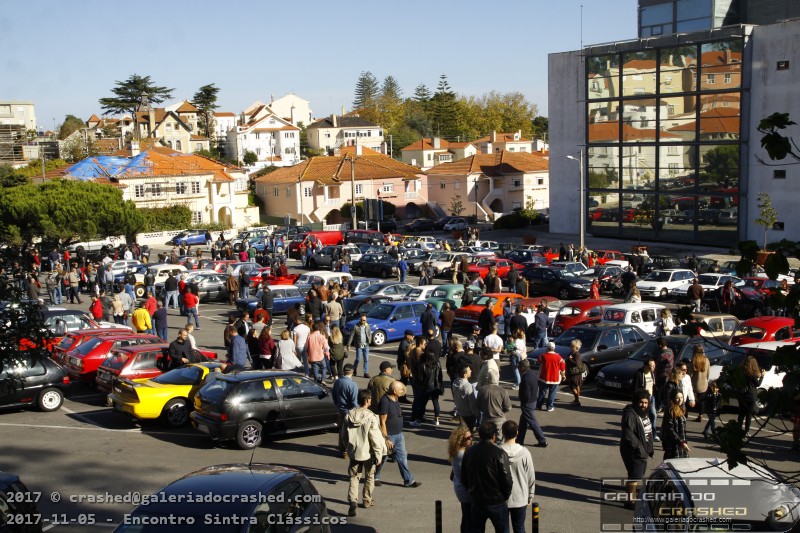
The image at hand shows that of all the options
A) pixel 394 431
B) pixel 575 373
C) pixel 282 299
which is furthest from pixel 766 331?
pixel 282 299

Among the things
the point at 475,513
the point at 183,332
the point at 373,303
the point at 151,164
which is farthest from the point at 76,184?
the point at 475,513

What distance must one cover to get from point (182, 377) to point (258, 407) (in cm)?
268

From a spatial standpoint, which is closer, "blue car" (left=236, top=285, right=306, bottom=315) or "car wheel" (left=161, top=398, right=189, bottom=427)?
"car wheel" (left=161, top=398, right=189, bottom=427)

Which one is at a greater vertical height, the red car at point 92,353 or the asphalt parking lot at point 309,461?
the red car at point 92,353

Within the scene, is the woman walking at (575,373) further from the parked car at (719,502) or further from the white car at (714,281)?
the white car at (714,281)

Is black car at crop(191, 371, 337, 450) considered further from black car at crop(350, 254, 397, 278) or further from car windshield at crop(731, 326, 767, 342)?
black car at crop(350, 254, 397, 278)

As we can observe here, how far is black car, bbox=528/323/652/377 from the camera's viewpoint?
1962 cm

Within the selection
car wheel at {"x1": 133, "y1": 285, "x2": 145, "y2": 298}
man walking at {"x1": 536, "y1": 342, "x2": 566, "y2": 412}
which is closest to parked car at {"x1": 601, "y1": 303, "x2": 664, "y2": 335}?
man walking at {"x1": 536, "y1": 342, "x2": 566, "y2": 412}

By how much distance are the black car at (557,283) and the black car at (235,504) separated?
2605cm

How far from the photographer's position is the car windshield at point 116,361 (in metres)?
17.8

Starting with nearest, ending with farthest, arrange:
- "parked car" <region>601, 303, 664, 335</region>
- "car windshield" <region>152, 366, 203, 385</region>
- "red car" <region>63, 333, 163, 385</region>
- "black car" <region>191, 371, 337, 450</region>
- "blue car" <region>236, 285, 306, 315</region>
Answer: "black car" <region>191, 371, 337, 450</region> < "car windshield" <region>152, 366, 203, 385</region> < "red car" <region>63, 333, 163, 385</region> < "parked car" <region>601, 303, 664, 335</region> < "blue car" <region>236, 285, 306, 315</region>

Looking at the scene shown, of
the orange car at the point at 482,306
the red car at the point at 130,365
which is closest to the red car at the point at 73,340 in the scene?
the red car at the point at 130,365

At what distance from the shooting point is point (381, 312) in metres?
25.0

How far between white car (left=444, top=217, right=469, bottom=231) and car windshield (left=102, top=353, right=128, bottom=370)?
48.1 m
